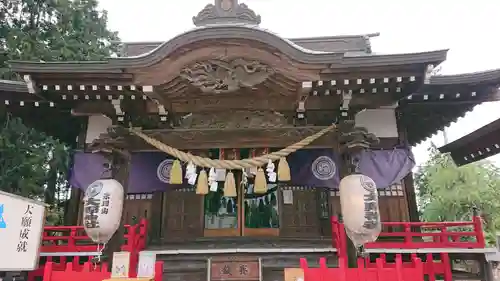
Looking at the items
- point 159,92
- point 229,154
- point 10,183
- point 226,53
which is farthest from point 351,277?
point 10,183

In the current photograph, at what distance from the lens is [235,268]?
22.2 ft

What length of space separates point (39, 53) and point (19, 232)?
821cm

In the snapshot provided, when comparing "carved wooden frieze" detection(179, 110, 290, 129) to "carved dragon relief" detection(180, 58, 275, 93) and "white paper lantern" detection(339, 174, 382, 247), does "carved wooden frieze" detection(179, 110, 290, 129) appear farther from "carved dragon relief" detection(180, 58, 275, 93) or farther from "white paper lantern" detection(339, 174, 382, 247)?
"white paper lantern" detection(339, 174, 382, 247)

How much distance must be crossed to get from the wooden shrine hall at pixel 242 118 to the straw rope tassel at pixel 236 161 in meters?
0.21

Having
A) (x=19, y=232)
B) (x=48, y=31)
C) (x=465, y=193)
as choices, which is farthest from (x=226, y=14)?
(x=465, y=193)

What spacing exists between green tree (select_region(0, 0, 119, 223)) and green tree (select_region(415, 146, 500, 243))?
20.8 metres

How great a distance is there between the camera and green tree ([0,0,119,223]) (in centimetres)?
1152

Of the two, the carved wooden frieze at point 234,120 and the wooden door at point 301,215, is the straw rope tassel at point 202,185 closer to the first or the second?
the carved wooden frieze at point 234,120

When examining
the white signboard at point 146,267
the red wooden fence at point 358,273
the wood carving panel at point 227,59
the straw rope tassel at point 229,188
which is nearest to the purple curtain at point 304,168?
the straw rope tassel at point 229,188

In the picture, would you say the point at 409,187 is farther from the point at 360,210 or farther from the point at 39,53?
the point at 39,53

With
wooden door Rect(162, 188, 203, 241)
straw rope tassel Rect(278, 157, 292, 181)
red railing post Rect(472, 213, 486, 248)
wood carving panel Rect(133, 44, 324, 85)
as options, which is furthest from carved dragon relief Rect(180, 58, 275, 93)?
red railing post Rect(472, 213, 486, 248)

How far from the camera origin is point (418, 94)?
7258 millimetres

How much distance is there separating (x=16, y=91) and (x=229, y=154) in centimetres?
443

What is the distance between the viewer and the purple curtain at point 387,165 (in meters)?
7.41
